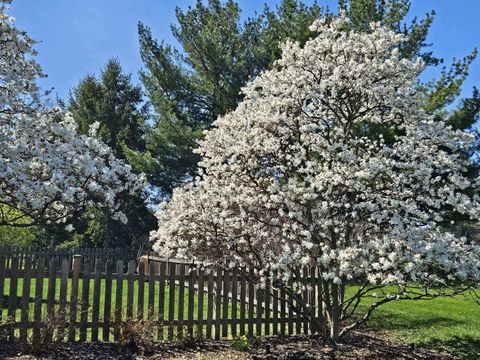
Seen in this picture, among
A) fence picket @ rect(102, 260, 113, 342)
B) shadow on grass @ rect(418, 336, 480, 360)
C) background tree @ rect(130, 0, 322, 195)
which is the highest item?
background tree @ rect(130, 0, 322, 195)

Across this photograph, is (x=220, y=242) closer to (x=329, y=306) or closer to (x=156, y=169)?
(x=329, y=306)

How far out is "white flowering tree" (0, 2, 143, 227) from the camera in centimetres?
654

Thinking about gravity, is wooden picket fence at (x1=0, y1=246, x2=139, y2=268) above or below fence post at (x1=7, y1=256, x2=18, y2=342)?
above

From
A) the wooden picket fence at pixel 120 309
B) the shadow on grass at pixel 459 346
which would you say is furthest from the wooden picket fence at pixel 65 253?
the shadow on grass at pixel 459 346

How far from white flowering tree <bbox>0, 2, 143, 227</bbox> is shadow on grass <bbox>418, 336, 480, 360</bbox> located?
19.7 ft

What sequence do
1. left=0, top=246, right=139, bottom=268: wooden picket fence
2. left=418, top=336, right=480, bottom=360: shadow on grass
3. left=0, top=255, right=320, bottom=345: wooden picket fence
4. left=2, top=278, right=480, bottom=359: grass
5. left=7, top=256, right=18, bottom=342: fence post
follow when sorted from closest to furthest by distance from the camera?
left=7, top=256, right=18, bottom=342: fence post
left=0, top=255, right=320, bottom=345: wooden picket fence
left=418, top=336, right=480, bottom=360: shadow on grass
left=2, top=278, right=480, bottom=359: grass
left=0, top=246, right=139, bottom=268: wooden picket fence

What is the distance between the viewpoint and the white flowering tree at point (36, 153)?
6.54m

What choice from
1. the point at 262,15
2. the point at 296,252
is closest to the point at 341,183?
the point at 296,252

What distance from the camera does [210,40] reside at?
26.7 m

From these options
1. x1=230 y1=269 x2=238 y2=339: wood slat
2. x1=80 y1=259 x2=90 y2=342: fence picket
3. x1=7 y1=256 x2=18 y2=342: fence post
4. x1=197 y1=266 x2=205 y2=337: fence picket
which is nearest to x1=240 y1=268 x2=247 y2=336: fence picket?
x1=230 y1=269 x2=238 y2=339: wood slat

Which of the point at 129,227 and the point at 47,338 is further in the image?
the point at 129,227

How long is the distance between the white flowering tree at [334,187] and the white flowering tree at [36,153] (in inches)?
58.6

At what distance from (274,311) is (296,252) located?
211 centimetres

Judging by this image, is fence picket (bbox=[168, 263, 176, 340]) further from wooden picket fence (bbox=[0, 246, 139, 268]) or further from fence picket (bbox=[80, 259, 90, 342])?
wooden picket fence (bbox=[0, 246, 139, 268])
